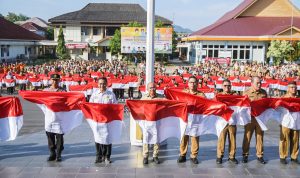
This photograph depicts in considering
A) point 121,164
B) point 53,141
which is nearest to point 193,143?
point 121,164

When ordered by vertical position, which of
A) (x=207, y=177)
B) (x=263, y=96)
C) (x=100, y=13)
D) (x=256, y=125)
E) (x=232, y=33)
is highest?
(x=100, y=13)

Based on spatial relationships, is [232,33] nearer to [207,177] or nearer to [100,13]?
[100,13]

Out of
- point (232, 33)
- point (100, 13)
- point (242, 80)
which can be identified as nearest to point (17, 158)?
point (242, 80)

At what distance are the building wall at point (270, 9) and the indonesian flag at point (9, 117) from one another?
49309 mm

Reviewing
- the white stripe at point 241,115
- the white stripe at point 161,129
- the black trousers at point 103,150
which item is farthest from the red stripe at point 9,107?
the white stripe at point 241,115

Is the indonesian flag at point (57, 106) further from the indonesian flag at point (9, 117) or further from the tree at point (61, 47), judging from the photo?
the tree at point (61, 47)

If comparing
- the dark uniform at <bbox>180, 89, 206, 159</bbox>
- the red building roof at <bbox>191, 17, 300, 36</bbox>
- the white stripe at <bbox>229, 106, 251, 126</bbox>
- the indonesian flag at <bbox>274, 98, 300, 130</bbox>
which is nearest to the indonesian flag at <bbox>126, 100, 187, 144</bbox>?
the dark uniform at <bbox>180, 89, 206, 159</bbox>

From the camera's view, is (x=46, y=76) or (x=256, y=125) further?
(x=46, y=76)

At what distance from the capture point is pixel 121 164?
773 centimetres

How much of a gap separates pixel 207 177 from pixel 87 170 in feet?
7.59

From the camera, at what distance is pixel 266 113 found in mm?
8000

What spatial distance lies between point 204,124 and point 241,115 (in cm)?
79

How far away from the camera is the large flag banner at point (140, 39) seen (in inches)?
1492

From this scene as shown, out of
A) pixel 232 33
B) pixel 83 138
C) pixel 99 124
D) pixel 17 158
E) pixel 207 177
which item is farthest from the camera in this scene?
pixel 232 33
